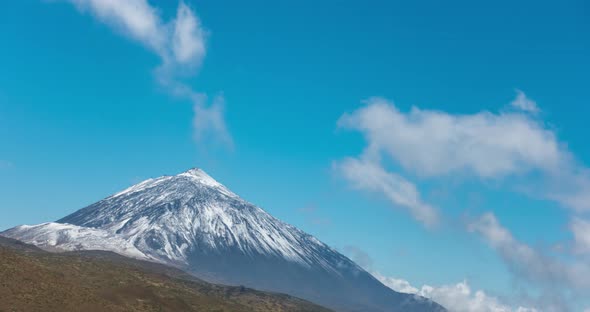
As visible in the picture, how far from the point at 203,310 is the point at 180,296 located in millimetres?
13716

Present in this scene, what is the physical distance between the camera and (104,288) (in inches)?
6191

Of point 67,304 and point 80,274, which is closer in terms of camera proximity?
point 67,304

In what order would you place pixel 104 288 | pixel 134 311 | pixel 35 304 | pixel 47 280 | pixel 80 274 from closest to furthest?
pixel 35 304 → pixel 47 280 → pixel 134 311 → pixel 104 288 → pixel 80 274

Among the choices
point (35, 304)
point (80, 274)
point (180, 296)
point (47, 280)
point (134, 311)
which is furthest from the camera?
point (180, 296)

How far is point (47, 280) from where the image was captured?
129m

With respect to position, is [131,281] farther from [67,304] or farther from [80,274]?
[67,304]

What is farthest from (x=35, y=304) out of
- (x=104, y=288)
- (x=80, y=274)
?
(x=80, y=274)

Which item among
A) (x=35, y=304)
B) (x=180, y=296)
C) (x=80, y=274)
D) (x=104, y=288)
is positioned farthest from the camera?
(x=180, y=296)

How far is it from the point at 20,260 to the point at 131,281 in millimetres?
54734

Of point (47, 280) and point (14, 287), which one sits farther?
point (47, 280)

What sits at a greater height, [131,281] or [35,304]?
[131,281]

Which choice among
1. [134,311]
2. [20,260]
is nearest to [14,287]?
[20,260]

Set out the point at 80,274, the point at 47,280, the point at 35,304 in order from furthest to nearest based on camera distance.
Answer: the point at 80,274, the point at 47,280, the point at 35,304

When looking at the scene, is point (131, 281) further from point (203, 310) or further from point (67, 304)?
point (67, 304)
